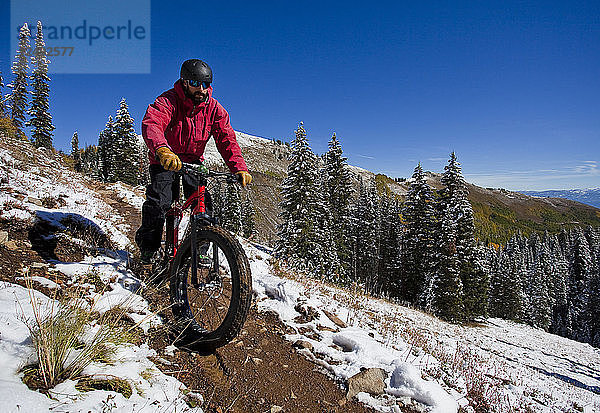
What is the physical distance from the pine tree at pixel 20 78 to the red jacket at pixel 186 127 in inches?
1816

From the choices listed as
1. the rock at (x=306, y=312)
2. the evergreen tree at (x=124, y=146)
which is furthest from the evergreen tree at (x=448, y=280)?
the evergreen tree at (x=124, y=146)

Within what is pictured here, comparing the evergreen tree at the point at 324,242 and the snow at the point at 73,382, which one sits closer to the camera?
the snow at the point at 73,382

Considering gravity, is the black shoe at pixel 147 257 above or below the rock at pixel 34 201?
below

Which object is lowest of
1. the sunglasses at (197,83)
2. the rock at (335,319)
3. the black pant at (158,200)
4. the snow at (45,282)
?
the rock at (335,319)

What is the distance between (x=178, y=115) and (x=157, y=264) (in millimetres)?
2258

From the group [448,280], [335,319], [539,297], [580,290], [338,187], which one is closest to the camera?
[335,319]

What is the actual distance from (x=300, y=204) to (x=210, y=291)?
870 inches

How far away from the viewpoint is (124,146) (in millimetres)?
39344

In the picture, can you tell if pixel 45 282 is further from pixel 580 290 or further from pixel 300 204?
pixel 580 290

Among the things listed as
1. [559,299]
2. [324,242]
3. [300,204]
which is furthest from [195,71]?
[559,299]

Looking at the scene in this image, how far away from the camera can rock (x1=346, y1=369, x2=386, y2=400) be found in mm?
3492

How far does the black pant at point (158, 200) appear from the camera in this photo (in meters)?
4.27

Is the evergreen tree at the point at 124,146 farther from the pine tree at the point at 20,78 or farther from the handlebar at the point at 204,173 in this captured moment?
the handlebar at the point at 204,173

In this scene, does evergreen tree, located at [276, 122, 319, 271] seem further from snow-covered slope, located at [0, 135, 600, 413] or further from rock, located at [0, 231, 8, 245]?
rock, located at [0, 231, 8, 245]
